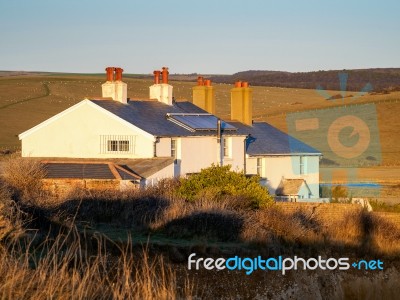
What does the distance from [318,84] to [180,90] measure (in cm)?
2215

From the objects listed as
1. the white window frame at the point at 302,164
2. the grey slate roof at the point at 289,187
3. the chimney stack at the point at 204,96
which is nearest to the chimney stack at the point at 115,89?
the chimney stack at the point at 204,96

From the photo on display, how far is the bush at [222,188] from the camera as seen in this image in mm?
28578

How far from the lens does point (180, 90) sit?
11469cm

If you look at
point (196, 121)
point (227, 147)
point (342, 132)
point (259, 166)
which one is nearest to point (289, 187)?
point (259, 166)

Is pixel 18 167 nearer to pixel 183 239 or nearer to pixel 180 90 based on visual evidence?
pixel 183 239

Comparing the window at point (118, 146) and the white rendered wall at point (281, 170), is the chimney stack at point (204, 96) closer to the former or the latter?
the white rendered wall at point (281, 170)

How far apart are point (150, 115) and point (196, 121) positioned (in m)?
2.57

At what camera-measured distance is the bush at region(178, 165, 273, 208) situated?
28578 millimetres

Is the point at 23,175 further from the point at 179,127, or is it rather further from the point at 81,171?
the point at 179,127

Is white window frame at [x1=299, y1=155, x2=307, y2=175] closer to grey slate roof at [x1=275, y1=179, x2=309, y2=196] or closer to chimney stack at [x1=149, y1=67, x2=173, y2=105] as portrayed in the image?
grey slate roof at [x1=275, y1=179, x2=309, y2=196]

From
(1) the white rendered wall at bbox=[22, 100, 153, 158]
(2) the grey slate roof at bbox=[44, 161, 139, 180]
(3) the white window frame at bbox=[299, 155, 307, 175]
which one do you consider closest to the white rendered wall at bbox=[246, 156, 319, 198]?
(3) the white window frame at bbox=[299, 155, 307, 175]

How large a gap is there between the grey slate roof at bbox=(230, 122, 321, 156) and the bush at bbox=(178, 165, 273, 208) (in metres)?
15.8

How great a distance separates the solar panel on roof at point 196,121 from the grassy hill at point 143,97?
25.2 meters

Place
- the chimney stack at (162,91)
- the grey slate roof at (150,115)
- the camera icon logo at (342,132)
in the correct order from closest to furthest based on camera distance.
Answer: the grey slate roof at (150,115) → the chimney stack at (162,91) → the camera icon logo at (342,132)
